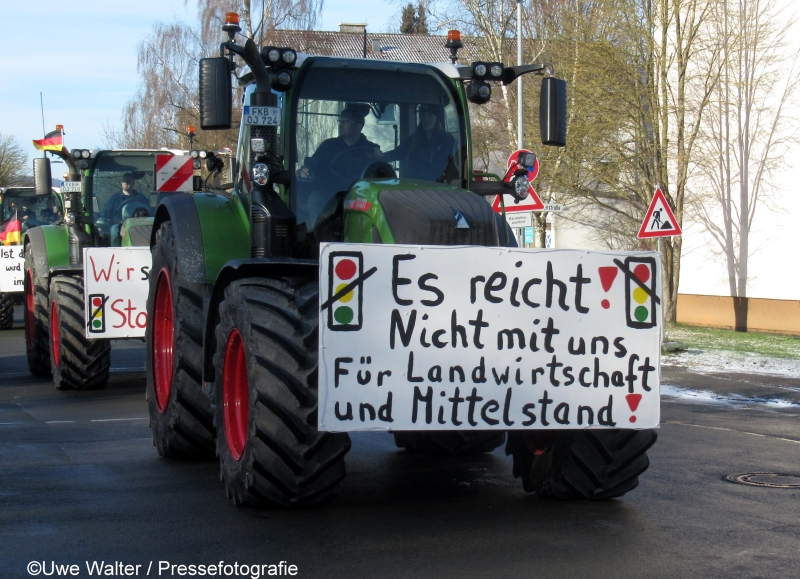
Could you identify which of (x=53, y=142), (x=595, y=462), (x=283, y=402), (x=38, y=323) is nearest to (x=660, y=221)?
(x=53, y=142)

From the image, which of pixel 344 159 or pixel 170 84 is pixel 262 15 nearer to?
pixel 170 84

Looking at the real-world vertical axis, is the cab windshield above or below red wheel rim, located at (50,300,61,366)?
above

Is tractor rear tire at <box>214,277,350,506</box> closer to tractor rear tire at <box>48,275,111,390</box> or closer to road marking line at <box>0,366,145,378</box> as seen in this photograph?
tractor rear tire at <box>48,275,111,390</box>

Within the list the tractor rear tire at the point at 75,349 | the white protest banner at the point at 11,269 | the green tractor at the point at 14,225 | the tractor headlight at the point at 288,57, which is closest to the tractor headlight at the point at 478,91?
the tractor headlight at the point at 288,57

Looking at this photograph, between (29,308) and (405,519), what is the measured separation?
9.98 m

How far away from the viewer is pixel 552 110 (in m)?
7.33

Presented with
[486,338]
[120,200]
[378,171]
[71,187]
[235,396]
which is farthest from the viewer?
[120,200]

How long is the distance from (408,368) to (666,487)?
7.16 feet

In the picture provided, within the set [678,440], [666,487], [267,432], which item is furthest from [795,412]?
[267,432]

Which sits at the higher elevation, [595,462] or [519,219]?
[519,219]

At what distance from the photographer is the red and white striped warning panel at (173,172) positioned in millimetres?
13711

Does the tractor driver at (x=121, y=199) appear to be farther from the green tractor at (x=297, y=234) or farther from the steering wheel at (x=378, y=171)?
the steering wheel at (x=378, y=171)

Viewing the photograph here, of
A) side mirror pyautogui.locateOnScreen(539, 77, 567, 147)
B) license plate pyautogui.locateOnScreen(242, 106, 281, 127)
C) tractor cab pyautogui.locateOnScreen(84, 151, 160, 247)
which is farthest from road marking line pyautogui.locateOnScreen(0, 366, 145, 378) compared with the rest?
side mirror pyautogui.locateOnScreen(539, 77, 567, 147)

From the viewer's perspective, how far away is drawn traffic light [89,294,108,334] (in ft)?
37.5
